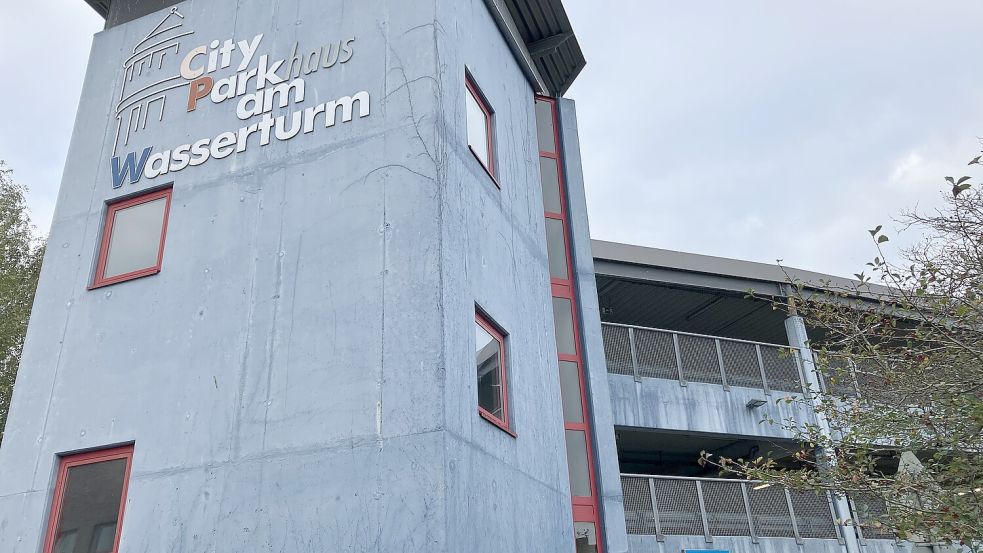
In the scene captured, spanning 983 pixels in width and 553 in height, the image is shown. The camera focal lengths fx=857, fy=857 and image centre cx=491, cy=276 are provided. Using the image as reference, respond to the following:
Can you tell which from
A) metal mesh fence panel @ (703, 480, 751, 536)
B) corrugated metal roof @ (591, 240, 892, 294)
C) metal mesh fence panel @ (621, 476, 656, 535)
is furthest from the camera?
corrugated metal roof @ (591, 240, 892, 294)

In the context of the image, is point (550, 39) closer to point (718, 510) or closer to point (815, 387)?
point (718, 510)

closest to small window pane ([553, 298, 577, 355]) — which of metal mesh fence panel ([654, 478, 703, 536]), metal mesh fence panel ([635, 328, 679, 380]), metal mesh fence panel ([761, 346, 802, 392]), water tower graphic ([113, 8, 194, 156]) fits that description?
metal mesh fence panel ([635, 328, 679, 380])

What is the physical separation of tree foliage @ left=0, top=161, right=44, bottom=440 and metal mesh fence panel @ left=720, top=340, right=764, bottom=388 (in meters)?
16.4

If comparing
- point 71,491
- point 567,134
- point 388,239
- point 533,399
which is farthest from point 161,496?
point 567,134

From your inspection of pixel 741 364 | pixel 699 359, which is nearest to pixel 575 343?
pixel 699 359

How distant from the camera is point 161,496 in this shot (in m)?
8.95

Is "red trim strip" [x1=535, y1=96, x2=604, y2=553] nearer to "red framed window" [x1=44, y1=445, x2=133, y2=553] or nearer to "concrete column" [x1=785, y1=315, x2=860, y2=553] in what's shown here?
"concrete column" [x1=785, y1=315, x2=860, y2=553]

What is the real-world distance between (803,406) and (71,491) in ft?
47.7

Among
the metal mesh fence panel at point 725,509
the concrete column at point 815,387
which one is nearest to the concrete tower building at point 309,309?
the metal mesh fence panel at point 725,509

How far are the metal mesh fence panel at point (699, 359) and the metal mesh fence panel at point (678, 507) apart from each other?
8.24 feet

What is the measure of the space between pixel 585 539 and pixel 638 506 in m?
3.61

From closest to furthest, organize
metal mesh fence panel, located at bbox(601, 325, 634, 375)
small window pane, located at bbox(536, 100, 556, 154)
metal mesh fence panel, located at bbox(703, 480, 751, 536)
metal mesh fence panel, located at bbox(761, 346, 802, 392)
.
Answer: small window pane, located at bbox(536, 100, 556, 154), metal mesh fence panel, located at bbox(703, 480, 751, 536), metal mesh fence panel, located at bbox(601, 325, 634, 375), metal mesh fence panel, located at bbox(761, 346, 802, 392)

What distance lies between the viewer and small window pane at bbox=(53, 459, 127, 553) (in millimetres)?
9133

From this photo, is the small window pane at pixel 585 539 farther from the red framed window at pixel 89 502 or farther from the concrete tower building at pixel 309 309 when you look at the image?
the red framed window at pixel 89 502
